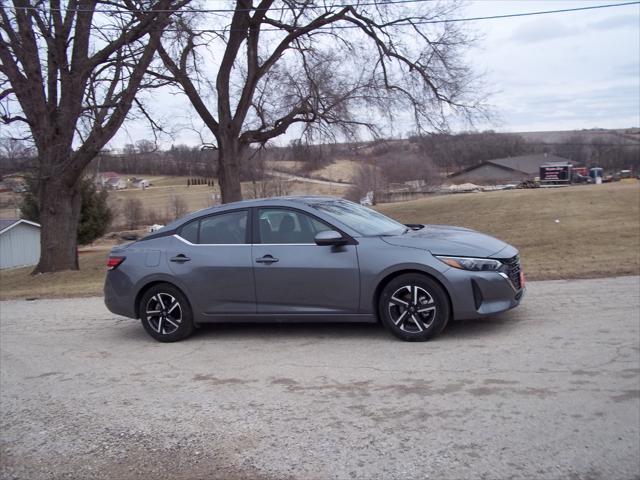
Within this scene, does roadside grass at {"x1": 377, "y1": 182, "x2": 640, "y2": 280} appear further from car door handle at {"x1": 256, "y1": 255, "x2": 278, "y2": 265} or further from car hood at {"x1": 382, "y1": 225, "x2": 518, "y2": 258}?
car door handle at {"x1": 256, "y1": 255, "x2": 278, "y2": 265}

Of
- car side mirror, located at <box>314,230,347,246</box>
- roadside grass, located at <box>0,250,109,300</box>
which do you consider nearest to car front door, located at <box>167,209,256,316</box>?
car side mirror, located at <box>314,230,347,246</box>

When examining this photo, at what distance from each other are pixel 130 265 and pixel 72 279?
10369 mm

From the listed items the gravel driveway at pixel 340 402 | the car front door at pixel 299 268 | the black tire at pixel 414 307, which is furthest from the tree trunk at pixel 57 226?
the black tire at pixel 414 307

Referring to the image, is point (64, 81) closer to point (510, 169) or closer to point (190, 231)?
point (190, 231)

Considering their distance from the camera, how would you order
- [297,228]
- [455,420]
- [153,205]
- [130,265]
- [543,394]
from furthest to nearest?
[153,205], [130,265], [297,228], [543,394], [455,420]

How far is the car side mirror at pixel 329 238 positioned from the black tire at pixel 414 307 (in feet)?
2.19

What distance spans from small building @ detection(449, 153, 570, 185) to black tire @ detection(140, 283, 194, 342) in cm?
3444

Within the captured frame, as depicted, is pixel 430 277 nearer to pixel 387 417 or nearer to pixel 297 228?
pixel 297 228

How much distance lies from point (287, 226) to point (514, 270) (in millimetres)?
2409

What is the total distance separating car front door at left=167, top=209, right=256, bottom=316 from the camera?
679cm

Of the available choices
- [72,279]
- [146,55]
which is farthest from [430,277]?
[146,55]

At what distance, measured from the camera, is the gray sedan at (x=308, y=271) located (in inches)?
243

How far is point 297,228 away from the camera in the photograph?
677cm

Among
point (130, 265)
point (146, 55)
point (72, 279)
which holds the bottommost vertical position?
point (72, 279)
